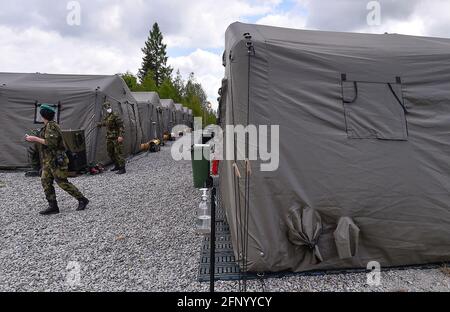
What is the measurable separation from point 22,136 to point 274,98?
864cm

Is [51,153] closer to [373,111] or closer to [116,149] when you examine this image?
[116,149]

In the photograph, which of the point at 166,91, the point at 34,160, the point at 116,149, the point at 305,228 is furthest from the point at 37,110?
the point at 166,91

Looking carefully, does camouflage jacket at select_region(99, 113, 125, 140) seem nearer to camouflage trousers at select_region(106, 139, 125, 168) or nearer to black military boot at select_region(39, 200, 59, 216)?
camouflage trousers at select_region(106, 139, 125, 168)

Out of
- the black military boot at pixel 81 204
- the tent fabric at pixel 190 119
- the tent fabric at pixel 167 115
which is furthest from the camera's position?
the tent fabric at pixel 190 119

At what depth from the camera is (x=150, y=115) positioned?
1642 centimetres

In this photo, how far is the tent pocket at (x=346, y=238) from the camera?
10.7 feet

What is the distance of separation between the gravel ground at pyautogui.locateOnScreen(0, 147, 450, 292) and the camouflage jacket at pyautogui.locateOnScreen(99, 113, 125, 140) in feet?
8.01

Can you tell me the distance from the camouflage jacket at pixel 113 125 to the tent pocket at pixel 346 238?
293 inches

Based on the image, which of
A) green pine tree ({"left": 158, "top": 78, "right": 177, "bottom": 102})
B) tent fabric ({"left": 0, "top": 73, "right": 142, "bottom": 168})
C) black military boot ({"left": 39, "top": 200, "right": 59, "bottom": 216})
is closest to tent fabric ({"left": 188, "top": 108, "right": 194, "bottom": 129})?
green pine tree ({"left": 158, "top": 78, "right": 177, "bottom": 102})

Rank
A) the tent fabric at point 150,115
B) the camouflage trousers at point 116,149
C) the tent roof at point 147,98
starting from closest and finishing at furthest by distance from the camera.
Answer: the camouflage trousers at point 116,149, the tent fabric at point 150,115, the tent roof at point 147,98

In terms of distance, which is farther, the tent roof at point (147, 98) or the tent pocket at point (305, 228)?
the tent roof at point (147, 98)

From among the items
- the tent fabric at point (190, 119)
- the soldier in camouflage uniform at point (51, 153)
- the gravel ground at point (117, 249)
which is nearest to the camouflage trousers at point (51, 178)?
the soldier in camouflage uniform at point (51, 153)

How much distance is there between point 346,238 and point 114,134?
768cm

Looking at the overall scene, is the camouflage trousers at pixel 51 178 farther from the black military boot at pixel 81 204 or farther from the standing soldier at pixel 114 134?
the standing soldier at pixel 114 134
